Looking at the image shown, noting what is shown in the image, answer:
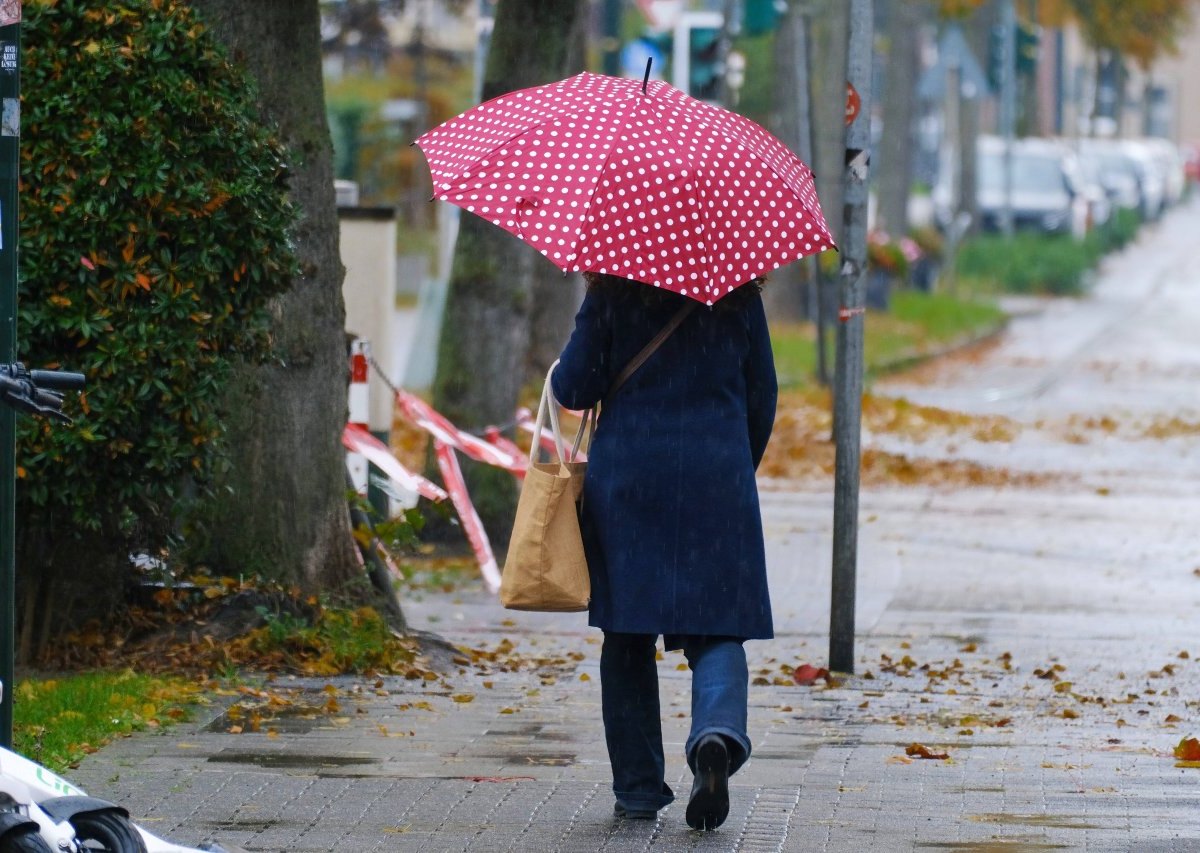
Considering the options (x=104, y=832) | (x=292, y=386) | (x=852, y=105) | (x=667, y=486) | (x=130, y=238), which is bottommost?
(x=104, y=832)

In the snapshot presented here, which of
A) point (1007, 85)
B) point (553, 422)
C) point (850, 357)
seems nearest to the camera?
point (553, 422)

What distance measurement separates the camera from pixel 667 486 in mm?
5621

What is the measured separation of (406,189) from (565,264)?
30.4m

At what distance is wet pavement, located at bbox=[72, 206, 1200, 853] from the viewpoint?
5598 millimetres

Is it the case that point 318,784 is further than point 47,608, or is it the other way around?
point 47,608

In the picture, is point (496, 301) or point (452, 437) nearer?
point (452, 437)

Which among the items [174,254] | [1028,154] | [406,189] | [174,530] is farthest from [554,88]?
[1028,154]

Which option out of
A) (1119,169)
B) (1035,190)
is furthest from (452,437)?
(1119,169)

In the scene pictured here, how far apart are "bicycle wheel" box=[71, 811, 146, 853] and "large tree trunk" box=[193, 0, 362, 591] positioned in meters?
3.42

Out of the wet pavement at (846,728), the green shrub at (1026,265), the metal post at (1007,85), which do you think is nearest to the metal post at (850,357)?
the wet pavement at (846,728)

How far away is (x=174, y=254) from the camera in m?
6.96

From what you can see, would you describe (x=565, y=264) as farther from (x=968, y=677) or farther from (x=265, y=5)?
(x=968, y=677)

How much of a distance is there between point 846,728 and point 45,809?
3.32m

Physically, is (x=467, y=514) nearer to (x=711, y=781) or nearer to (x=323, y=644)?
(x=323, y=644)
